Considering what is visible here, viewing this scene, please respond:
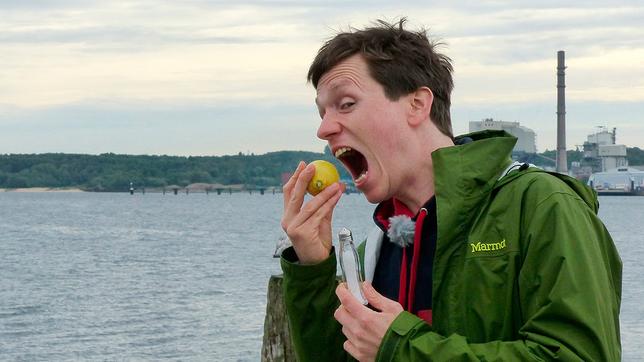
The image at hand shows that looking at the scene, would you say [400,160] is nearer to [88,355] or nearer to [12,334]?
[88,355]

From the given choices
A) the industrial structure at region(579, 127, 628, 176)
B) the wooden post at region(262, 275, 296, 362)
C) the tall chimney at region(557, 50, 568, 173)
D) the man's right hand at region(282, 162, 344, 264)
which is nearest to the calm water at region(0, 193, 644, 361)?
the tall chimney at region(557, 50, 568, 173)

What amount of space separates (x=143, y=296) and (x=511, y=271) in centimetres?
4025

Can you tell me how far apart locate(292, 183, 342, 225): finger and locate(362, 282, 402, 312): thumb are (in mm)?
419

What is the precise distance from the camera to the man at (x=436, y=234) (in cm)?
282

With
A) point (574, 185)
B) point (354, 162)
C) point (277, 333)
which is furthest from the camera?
point (277, 333)

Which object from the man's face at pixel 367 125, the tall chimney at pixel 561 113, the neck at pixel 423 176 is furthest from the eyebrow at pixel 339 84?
the tall chimney at pixel 561 113

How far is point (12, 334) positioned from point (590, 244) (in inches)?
1257

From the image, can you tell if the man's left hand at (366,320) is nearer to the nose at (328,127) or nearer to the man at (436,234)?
the man at (436,234)

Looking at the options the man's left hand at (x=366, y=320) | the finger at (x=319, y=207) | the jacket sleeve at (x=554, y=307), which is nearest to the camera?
the jacket sleeve at (x=554, y=307)

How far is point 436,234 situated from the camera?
3.26 m

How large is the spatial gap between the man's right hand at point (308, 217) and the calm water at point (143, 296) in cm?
2011

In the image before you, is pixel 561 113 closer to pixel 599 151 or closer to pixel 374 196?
pixel 374 196

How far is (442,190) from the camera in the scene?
10.1 ft

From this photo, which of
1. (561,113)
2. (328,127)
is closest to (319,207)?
(328,127)
